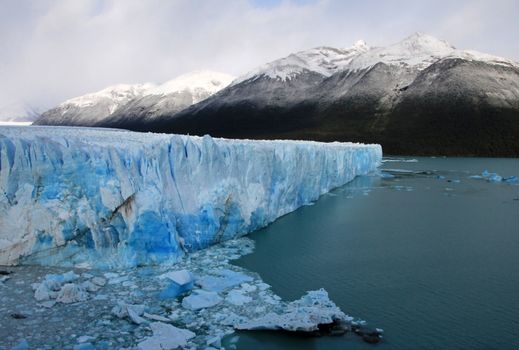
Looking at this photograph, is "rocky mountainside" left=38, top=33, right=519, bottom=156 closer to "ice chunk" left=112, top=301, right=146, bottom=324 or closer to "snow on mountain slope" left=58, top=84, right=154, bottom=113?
"snow on mountain slope" left=58, top=84, right=154, bottom=113

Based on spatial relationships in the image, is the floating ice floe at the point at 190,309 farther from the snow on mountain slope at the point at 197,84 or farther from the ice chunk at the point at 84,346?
the snow on mountain slope at the point at 197,84

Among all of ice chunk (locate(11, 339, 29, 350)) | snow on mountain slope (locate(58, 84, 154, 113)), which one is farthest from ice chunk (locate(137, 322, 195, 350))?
snow on mountain slope (locate(58, 84, 154, 113))

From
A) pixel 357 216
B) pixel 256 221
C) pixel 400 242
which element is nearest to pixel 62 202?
pixel 256 221

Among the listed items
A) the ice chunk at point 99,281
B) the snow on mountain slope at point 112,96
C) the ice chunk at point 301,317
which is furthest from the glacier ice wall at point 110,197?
the snow on mountain slope at point 112,96

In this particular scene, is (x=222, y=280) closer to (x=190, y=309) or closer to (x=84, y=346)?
(x=190, y=309)

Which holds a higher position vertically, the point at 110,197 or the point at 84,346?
the point at 110,197

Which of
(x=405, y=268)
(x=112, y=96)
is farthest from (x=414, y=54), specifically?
(x=112, y=96)
